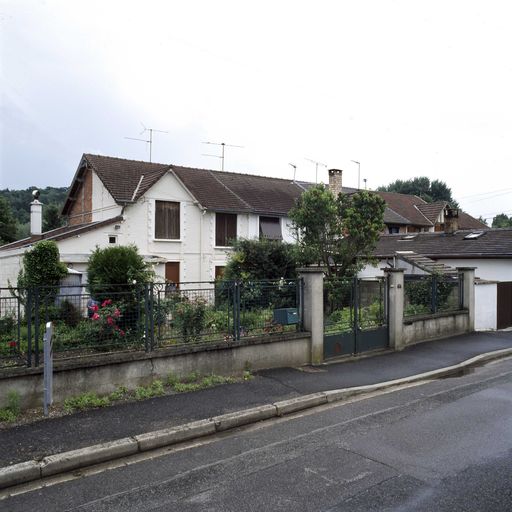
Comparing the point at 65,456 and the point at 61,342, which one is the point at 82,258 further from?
the point at 65,456

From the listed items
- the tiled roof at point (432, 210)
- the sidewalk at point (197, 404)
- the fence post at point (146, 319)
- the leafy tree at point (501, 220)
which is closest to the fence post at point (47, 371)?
the sidewalk at point (197, 404)

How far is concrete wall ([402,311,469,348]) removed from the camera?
1248cm

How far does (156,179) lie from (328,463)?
18715mm

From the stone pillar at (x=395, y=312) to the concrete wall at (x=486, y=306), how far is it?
5.48 meters

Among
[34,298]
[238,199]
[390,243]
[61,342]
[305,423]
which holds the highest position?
[238,199]

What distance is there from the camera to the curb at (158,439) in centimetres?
479

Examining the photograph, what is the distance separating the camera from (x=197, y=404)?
6895mm

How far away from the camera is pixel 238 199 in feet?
82.4

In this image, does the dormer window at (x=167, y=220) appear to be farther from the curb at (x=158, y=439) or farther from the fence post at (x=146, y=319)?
the curb at (x=158, y=439)

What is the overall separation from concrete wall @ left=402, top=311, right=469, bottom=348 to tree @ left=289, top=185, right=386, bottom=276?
3422 millimetres

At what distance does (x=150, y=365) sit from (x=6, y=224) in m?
33.7

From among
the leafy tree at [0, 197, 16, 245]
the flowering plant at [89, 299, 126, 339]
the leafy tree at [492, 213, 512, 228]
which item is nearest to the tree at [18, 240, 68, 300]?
the flowering plant at [89, 299, 126, 339]

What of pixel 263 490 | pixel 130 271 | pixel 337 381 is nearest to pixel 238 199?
pixel 130 271

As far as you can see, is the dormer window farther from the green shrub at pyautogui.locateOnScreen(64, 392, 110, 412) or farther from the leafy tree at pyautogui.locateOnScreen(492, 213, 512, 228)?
the leafy tree at pyautogui.locateOnScreen(492, 213, 512, 228)
